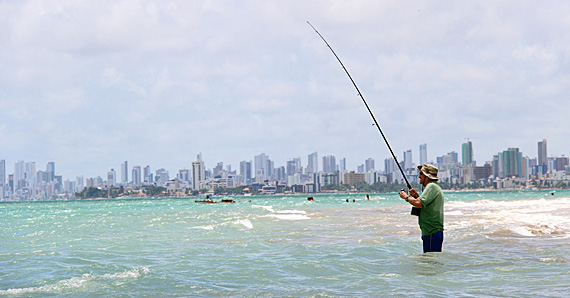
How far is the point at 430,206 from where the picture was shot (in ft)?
29.1

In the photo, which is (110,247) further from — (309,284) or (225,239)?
(309,284)

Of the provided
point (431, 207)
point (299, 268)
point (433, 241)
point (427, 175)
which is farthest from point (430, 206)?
point (299, 268)

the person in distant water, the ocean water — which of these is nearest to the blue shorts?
the person in distant water

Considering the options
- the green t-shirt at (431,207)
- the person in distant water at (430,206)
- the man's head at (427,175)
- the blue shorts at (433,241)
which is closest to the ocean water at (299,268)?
the blue shorts at (433,241)

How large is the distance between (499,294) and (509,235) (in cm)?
893

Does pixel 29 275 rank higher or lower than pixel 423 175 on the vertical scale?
lower

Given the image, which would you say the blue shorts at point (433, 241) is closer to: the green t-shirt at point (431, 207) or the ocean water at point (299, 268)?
the green t-shirt at point (431, 207)

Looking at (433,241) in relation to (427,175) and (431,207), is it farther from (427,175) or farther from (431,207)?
(427,175)

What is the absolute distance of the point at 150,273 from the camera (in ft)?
31.7

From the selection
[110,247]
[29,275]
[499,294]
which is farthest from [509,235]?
[29,275]

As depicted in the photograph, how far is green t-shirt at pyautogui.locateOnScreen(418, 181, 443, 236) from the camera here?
28.9 feet

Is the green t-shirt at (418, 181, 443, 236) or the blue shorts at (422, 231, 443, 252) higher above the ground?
the green t-shirt at (418, 181, 443, 236)

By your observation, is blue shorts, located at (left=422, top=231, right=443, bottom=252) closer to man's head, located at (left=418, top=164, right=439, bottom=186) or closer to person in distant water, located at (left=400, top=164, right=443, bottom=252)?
person in distant water, located at (left=400, top=164, right=443, bottom=252)

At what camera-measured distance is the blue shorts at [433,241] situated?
9.05 meters
